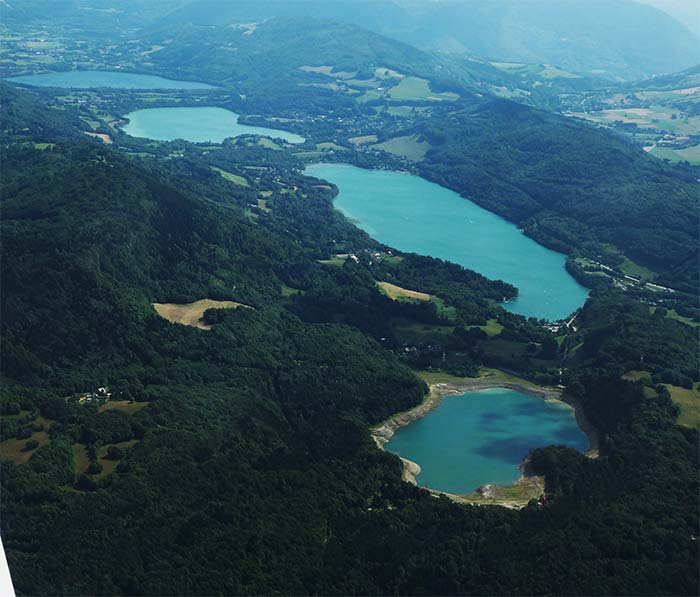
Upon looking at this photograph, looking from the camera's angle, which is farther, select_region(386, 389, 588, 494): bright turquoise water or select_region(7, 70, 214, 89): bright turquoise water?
select_region(7, 70, 214, 89): bright turquoise water

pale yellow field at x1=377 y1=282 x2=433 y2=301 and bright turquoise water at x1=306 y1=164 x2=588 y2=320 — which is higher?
pale yellow field at x1=377 y1=282 x2=433 y2=301

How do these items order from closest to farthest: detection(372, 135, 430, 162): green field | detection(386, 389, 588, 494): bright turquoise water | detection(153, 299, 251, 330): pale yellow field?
detection(386, 389, 588, 494): bright turquoise water, detection(153, 299, 251, 330): pale yellow field, detection(372, 135, 430, 162): green field

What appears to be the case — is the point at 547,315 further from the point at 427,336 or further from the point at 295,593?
the point at 295,593

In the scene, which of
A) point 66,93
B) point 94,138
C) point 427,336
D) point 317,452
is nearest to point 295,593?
point 317,452

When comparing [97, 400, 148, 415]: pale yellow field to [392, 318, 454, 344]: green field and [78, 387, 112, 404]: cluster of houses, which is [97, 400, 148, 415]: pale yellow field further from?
[392, 318, 454, 344]: green field

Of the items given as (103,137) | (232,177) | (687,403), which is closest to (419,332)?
(687,403)

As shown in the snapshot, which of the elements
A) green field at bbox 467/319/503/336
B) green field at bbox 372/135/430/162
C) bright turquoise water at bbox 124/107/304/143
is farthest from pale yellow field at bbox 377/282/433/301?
bright turquoise water at bbox 124/107/304/143

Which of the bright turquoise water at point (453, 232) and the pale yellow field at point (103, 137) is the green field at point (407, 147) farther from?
the pale yellow field at point (103, 137)

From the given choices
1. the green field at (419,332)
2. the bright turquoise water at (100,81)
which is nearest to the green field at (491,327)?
the green field at (419,332)
